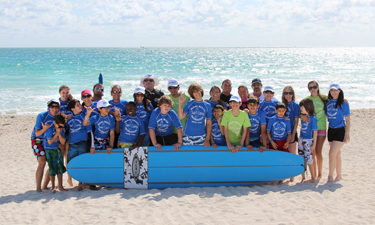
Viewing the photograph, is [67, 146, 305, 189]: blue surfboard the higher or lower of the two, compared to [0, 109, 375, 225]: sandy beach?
higher

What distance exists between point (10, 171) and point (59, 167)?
2.46 m

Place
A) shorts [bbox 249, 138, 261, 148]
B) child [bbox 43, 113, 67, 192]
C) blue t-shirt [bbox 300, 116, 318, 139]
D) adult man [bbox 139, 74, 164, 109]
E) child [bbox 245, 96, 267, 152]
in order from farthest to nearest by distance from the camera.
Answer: adult man [bbox 139, 74, 164, 109] → shorts [bbox 249, 138, 261, 148] → blue t-shirt [bbox 300, 116, 318, 139] → child [bbox 245, 96, 267, 152] → child [bbox 43, 113, 67, 192]

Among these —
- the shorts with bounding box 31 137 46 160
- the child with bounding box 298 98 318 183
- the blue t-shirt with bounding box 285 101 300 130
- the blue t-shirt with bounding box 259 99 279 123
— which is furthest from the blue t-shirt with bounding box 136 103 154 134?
the child with bounding box 298 98 318 183

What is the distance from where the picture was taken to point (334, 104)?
14.5 feet

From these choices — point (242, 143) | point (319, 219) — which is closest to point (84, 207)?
point (242, 143)

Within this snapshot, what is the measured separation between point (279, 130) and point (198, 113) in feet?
4.04

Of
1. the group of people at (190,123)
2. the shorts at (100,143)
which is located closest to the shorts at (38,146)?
the group of people at (190,123)

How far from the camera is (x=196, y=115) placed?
4.20m

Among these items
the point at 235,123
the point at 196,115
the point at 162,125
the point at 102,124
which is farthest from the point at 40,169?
the point at 235,123

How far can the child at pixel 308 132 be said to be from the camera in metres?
4.31

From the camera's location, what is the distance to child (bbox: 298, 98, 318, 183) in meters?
4.31

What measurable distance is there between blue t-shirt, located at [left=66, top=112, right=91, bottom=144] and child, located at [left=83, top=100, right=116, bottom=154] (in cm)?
11

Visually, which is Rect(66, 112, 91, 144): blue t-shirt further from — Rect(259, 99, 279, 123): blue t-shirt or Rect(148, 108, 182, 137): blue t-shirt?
Rect(259, 99, 279, 123): blue t-shirt

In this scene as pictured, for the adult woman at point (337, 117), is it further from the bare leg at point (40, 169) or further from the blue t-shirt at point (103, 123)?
the bare leg at point (40, 169)
